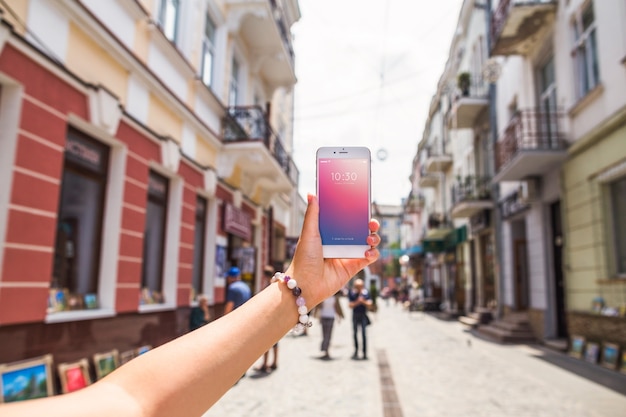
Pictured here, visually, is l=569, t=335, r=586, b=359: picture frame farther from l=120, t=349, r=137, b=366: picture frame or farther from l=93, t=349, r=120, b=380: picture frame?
l=93, t=349, r=120, b=380: picture frame

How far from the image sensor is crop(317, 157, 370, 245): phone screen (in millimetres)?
1532

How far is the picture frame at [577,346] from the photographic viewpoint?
1043cm

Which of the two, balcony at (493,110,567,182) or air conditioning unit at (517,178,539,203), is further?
air conditioning unit at (517,178,539,203)

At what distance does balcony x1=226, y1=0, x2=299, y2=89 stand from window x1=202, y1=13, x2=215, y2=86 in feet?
2.44

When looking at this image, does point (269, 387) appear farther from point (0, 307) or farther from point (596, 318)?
point (596, 318)

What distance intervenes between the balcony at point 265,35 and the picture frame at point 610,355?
11.2 metres

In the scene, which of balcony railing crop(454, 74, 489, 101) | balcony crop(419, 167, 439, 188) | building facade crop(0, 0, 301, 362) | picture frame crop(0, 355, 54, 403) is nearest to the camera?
picture frame crop(0, 355, 54, 403)

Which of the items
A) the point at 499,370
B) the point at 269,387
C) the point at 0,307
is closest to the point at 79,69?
the point at 0,307

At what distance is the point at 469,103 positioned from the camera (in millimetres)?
18891

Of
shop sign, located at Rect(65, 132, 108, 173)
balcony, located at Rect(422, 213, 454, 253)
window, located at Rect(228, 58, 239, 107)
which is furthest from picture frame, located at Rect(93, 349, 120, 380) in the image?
balcony, located at Rect(422, 213, 454, 253)

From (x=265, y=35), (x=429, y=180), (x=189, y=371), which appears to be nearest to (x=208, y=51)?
(x=265, y=35)

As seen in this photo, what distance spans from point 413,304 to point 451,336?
42.9ft

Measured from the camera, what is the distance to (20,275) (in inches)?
208

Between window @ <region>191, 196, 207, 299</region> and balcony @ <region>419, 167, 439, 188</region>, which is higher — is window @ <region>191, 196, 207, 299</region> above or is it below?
below
